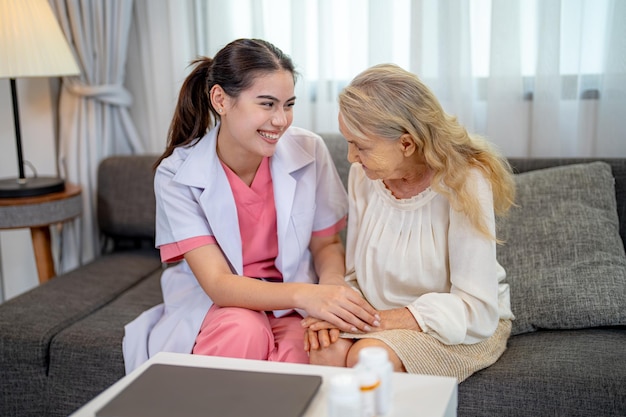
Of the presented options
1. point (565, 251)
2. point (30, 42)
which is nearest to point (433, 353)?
point (565, 251)

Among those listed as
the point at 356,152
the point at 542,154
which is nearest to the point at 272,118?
the point at 356,152

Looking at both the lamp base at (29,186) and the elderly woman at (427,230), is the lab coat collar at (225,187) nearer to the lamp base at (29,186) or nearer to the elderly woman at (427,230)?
the elderly woman at (427,230)

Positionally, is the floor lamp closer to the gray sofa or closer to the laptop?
the gray sofa

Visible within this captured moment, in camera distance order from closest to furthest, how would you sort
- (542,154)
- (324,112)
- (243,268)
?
(243,268), (542,154), (324,112)

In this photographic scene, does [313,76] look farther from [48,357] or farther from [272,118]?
[48,357]

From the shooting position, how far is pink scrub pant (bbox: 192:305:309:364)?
1.68 metres

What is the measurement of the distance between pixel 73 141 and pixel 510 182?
68.5 inches

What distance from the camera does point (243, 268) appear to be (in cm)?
191

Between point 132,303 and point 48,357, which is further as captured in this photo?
point 132,303

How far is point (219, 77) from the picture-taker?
70.8 inches

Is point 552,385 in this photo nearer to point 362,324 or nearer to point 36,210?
point 362,324

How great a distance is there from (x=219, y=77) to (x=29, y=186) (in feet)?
3.34

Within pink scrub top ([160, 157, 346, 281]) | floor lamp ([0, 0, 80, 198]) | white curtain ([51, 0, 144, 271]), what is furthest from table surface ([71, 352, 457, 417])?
white curtain ([51, 0, 144, 271])

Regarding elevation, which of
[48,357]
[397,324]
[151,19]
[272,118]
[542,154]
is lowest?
[48,357]
